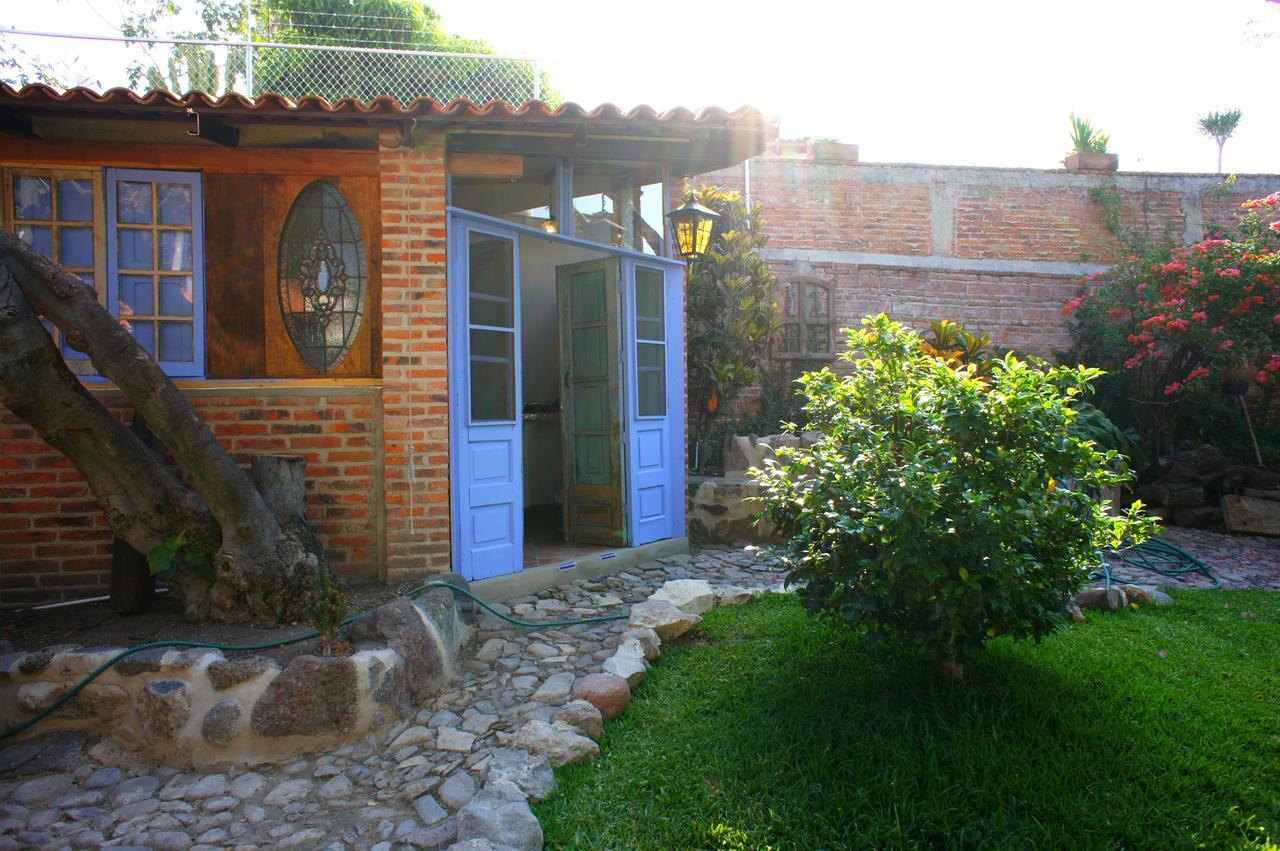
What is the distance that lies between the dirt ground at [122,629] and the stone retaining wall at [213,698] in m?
0.22

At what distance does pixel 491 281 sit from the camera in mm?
5379

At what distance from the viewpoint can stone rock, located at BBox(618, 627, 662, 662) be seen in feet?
13.4

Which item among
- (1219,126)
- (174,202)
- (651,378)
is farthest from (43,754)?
(1219,126)

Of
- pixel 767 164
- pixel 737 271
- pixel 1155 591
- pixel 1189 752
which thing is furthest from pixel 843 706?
pixel 767 164

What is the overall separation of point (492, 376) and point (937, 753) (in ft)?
11.7

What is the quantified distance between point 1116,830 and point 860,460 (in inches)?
61.0

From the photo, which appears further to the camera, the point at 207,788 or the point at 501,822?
the point at 207,788

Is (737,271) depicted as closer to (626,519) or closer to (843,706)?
(626,519)

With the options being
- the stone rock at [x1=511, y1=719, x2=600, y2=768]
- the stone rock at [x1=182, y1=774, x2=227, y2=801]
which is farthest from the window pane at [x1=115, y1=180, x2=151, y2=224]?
the stone rock at [x1=511, y1=719, x2=600, y2=768]

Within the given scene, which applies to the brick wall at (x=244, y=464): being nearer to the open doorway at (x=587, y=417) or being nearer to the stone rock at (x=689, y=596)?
the open doorway at (x=587, y=417)

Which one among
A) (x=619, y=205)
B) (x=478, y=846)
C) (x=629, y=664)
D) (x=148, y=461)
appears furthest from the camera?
(x=619, y=205)

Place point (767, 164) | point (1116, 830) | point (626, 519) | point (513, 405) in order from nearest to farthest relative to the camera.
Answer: point (1116, 830)
point (513, 405)
point (626, 519)
point (767, 164)

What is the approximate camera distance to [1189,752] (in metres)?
2.97

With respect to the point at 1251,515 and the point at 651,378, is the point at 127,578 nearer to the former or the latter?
the point at 651,378
